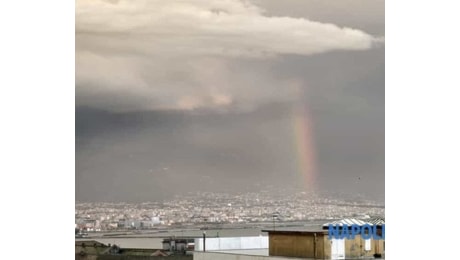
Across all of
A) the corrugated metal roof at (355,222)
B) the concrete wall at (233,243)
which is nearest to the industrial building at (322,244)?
the corrugated metal roof at (355,222)

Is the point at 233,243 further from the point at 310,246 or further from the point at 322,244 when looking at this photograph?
the point at 322,244

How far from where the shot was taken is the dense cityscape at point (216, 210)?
7.68 m

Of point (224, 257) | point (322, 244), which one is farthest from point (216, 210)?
point (322, 244)

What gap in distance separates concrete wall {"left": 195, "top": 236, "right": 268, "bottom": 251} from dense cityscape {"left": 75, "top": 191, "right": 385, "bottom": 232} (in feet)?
0.77

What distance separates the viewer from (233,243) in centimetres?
964

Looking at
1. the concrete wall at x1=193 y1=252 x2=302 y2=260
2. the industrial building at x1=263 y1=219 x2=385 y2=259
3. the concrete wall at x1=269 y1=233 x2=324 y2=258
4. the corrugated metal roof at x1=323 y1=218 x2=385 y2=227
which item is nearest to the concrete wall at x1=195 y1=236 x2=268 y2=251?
the concrete wall at x1=193 y1=252 x2=302 y2=260

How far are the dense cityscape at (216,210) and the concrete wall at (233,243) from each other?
0.24 meters

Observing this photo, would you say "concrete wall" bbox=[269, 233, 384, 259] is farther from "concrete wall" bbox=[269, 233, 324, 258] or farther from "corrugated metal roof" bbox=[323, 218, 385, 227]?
"corrugated metal roof" bbox=[323, 218, 385, 227]

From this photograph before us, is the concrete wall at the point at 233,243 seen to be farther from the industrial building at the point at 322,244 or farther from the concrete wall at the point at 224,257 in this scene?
the industrial building at the point at 322,244

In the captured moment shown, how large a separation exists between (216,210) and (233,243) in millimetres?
1001

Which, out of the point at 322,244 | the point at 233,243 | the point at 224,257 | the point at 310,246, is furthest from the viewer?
the point at 233,243

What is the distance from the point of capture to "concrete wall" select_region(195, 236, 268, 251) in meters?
9.15
